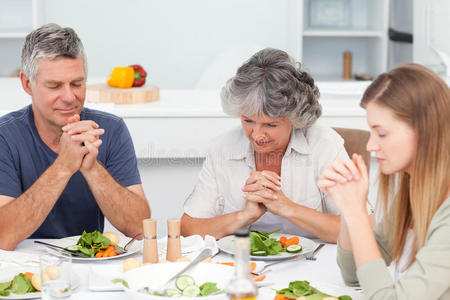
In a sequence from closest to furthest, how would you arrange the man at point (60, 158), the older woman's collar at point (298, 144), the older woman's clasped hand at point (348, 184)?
1. the older woman's clasped hand at point (348, 184)
2. the man at point (60, 158)
3. the older woman's collar at point (298, 144)

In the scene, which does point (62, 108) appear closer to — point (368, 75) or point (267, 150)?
point (267, 150)

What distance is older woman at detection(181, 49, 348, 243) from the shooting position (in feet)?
5.82

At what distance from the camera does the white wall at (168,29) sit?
466 centimetres

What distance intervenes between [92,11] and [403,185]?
372 centimetres

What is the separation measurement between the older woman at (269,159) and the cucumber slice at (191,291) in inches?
22.4

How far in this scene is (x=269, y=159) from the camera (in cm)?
203

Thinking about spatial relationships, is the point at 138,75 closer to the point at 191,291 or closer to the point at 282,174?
the point at 282,174

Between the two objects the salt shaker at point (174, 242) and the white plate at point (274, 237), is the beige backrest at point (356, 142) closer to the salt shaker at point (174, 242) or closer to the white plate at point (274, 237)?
the white plate at point (274, 237)

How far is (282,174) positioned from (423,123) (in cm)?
84

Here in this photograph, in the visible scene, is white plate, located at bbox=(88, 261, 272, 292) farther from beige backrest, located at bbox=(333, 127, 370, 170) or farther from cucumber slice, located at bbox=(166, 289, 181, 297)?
beige backrest, located at bbox=(333, 127, 370, 170)

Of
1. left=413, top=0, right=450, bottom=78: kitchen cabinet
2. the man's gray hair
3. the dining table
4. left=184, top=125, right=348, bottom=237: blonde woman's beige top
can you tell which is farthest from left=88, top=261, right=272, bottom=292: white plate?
left=413, top=0, right=450, bottom=78: kitchen cabinet

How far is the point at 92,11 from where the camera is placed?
4.66 m

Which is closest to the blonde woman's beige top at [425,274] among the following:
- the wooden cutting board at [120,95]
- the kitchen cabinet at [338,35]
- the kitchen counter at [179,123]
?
the kitchen counter at [179,123]

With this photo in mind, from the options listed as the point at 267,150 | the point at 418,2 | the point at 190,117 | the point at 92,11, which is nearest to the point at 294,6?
the point at 418,2
